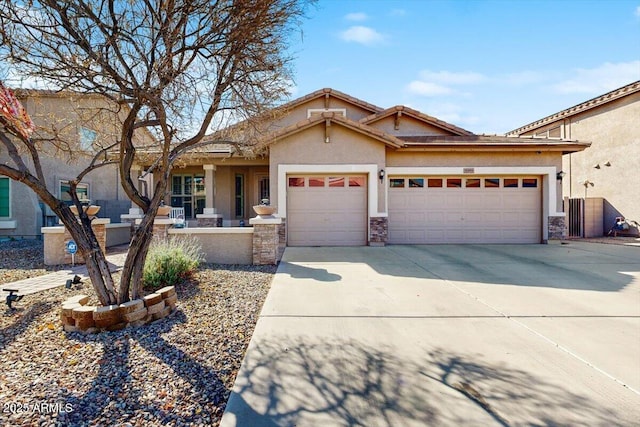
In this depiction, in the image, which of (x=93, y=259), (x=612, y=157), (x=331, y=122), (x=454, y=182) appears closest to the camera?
(x=93, y=259)

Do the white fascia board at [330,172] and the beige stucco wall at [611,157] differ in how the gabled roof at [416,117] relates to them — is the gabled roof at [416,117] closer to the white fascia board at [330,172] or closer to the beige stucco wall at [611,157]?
the white fascia board at [330,172]

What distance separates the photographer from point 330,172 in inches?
443

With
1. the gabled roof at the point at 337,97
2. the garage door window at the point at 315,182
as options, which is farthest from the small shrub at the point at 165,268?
the gabled roof at the point at 337,97

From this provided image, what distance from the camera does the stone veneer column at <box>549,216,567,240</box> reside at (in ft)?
39.1

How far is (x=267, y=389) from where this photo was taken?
2.85m

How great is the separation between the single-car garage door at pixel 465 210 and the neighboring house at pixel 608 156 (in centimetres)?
586

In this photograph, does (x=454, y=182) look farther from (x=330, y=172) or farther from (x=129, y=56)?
(x=129, y=56)

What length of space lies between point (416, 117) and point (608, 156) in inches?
402

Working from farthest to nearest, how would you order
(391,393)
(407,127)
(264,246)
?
(407,127) → (264,246) → (391,393)

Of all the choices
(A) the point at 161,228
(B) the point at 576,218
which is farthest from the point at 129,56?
(B) the point at 576,218

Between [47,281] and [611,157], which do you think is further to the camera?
[611,157]

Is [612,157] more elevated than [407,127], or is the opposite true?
[407,127]

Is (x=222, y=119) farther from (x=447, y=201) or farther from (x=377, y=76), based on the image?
(x=447, y=201)

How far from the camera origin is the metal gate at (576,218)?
15.0 meters
